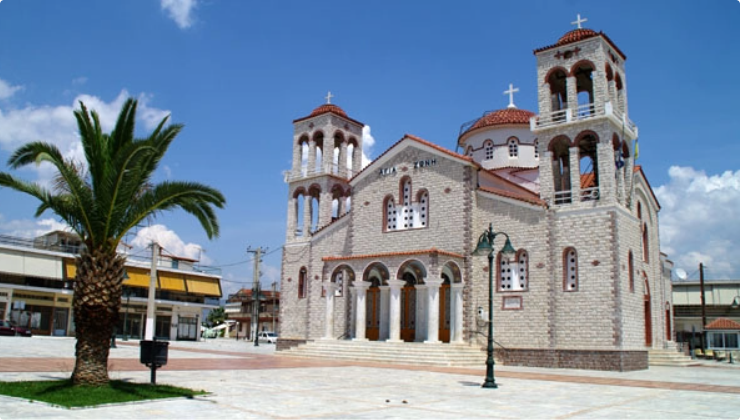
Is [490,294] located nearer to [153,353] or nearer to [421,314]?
[153,353]

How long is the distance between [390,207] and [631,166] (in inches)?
448

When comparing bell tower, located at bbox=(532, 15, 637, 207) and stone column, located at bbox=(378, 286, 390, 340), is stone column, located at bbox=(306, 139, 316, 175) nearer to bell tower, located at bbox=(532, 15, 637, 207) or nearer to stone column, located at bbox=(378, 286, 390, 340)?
stone column, located at bbox=(378, 286, 390, 340)

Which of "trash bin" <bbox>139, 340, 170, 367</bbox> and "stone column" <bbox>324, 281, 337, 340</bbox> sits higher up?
"stone column" <bbox>324, 281, 337, 340</bbox>

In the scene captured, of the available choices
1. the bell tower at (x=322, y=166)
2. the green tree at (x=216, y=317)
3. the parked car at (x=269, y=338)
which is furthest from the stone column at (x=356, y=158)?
the green tree at (x=216, y=317)

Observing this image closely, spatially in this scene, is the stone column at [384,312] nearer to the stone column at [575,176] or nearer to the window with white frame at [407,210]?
the window with white frame at [407,210]

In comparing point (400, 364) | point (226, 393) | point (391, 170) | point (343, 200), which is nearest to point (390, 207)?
point (391, 170)

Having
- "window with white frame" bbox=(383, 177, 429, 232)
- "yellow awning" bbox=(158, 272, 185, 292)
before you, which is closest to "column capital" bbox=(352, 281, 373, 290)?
"window with white frame" bbox=(383, 177, 429, 232)

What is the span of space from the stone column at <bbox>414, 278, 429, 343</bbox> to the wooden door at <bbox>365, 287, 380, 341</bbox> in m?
2.42

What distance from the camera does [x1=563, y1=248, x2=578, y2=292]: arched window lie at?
2545 cm

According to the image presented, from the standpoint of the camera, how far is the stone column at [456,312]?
89.8 ft

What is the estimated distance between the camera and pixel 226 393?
12.9 m

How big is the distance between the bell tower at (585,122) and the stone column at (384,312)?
30.1ft

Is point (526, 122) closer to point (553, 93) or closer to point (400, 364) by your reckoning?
→ point (553, 93)

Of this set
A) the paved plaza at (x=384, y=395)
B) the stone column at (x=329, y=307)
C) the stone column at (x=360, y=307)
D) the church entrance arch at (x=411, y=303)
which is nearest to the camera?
the paved plaza at (x=384, y=395)
